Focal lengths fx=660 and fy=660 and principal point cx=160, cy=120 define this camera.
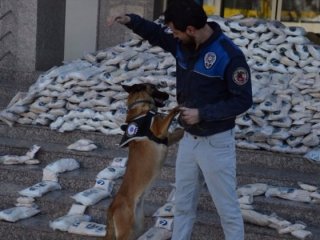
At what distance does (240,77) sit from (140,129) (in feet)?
3.27

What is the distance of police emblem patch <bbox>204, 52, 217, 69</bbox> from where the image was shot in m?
3.92

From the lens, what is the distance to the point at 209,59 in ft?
12.9

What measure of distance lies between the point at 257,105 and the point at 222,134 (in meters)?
2.43

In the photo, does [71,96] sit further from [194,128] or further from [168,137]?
[194,128]

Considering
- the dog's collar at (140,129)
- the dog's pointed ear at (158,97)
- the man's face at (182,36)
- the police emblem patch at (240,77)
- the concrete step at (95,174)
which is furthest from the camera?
the concrete step at (95,174)

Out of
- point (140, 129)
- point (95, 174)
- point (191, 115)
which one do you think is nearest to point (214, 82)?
point (191, 115)

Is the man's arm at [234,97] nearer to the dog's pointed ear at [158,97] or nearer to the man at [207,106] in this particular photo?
the man at [207,106]

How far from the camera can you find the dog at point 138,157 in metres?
4.56

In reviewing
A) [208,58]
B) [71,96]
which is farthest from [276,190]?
[71,96]

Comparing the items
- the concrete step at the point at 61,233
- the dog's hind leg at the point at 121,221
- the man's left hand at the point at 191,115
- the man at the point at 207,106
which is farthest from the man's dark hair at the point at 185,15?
the concrete step at the point at 61,233

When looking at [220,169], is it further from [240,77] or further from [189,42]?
[189,42]

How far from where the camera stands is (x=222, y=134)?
404cm

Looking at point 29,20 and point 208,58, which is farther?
point 29,20

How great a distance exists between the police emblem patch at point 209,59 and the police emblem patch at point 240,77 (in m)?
0.16
